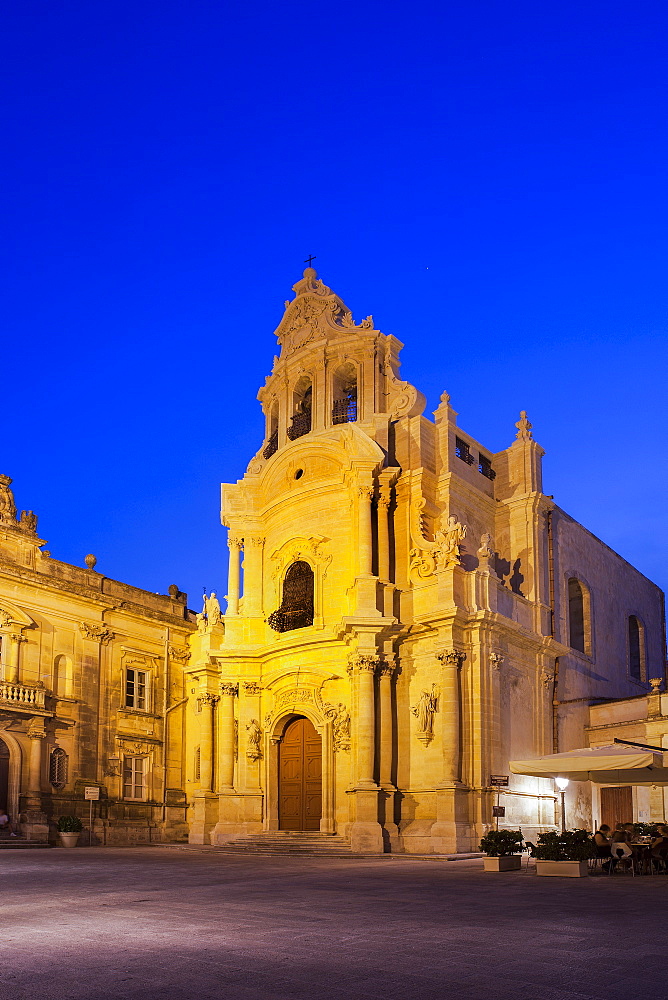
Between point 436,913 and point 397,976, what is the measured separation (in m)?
4.49

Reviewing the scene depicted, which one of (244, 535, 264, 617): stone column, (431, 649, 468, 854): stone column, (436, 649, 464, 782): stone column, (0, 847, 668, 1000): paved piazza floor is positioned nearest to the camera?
(0, 847, 668, 1000): paved piazza floor

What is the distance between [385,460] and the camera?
31547 mm

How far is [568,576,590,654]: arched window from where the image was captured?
3677 centimetres

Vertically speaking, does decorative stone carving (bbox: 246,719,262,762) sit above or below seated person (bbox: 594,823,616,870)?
above

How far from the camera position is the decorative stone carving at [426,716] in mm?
28000

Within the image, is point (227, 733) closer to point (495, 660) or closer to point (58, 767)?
point (58, 767)

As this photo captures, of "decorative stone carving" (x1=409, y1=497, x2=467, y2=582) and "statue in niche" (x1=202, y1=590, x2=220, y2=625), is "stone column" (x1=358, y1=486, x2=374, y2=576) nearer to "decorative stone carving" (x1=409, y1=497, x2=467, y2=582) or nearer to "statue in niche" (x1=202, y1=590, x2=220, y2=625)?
"decorative stone carving" (x1=409, y1=497, x2=467, y2=582)

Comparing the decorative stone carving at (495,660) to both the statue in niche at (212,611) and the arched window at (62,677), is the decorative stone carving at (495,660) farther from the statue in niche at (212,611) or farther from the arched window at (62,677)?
the arched window at (62,677)

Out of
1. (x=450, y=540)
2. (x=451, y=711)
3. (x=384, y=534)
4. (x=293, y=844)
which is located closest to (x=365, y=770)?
(x=451, y=711)

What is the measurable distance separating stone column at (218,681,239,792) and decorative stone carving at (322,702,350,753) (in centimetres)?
391

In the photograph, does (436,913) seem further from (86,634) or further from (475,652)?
(86,634)

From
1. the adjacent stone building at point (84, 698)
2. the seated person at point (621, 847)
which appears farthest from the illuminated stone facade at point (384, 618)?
the seated person at point (621, 847)

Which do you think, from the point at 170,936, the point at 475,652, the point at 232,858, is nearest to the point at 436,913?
the point at 170,936

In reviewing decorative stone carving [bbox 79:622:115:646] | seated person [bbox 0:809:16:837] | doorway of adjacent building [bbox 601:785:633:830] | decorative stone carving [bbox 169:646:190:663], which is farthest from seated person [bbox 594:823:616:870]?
decorative stone carving [bbox 169:646:190:663]
